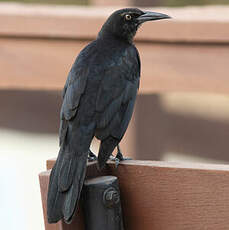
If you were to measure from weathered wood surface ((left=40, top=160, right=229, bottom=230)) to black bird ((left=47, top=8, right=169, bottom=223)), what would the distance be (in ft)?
0.21

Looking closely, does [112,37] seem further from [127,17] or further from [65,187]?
[65,187]

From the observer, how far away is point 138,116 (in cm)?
328

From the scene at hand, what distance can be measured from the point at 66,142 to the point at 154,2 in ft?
5.70

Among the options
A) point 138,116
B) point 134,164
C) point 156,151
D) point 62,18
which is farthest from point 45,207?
point 156,151

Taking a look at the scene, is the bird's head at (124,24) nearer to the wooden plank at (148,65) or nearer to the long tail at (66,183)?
the wooden plank at (148,65)

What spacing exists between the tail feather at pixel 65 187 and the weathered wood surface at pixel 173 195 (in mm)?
36

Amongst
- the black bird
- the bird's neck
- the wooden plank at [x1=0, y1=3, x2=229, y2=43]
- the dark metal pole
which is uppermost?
the wooden plank at [x1=0, y1=3, x2=229, y2=43]

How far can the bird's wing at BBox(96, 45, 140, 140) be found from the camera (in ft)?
6.48

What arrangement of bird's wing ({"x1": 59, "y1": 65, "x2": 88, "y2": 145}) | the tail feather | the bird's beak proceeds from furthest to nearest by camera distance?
1. the bird's beak
2. bird's wing ({"x1": 59, "y1": 65, "x2": 88, "y2": 145})
3. the tail feather

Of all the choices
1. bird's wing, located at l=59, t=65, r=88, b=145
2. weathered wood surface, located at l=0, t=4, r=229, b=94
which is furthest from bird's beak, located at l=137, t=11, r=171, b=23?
bird's wing, located at l=59, t=65, r=88, b=145

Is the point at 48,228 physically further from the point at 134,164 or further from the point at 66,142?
the point at 66,142

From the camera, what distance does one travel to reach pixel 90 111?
1.94m

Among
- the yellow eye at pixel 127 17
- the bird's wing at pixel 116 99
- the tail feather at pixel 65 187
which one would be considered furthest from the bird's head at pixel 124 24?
the tail feather at pixel 65 187

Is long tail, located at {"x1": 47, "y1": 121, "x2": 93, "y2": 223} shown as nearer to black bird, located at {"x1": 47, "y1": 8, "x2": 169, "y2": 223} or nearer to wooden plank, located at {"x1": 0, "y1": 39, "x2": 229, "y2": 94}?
black bird, located at {"x1": 47, "y1": 8, "x2": 169, "y2": 223}
